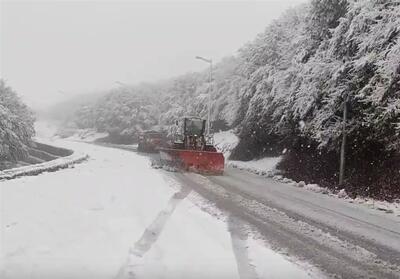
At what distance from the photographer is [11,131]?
32688 millimetres

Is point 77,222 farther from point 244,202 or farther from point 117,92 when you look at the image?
point 117,92

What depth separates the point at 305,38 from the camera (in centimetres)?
2148

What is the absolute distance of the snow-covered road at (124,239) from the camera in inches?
274

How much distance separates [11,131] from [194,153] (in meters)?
15.1

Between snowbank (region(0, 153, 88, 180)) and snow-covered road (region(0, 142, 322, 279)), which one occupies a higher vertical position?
snowbank (region(0, 153, 88, 180))

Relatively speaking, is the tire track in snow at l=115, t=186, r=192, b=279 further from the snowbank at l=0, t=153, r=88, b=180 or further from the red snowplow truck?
the red snowplow truck

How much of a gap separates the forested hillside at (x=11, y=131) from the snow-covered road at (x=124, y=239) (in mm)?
20167

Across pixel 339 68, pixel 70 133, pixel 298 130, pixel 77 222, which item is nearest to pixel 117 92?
pixel 70 133

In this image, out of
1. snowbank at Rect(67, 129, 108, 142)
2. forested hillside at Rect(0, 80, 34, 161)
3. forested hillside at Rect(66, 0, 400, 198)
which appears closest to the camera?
forested hillside at Rect(66, 0, 400, 198)

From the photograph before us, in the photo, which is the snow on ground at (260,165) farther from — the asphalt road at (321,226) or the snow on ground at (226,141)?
the asphalt road at (321,226)

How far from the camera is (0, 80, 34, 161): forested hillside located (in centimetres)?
3212

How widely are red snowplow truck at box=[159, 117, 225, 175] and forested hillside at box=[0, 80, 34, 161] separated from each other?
37.5 feet

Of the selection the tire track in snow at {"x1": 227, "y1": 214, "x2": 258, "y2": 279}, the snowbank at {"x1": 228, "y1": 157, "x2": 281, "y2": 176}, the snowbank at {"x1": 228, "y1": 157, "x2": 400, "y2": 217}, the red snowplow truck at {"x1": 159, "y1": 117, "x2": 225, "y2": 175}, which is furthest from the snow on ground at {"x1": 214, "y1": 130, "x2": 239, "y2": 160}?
the tire track in snow at {"x1": 227, "y1": 214, "x2": 258, "y2": 279}

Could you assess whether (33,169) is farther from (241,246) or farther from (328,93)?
(328,93)
